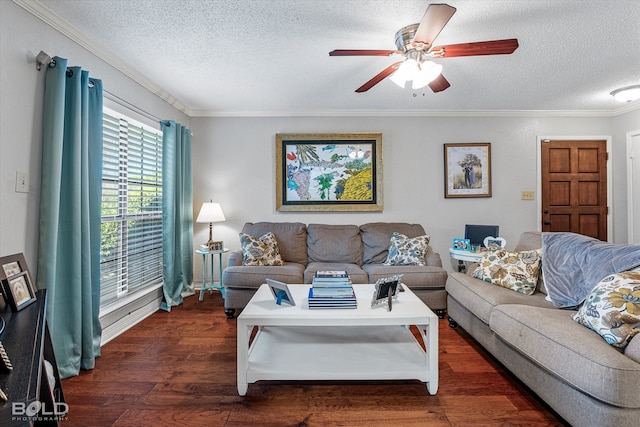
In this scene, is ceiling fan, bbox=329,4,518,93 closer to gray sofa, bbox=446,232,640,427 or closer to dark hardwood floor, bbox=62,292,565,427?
gray sofa, bbox=446,232,640,427

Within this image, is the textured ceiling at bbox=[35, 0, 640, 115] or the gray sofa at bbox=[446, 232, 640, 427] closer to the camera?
the gray sofa at bbox=[446, 232, 640, 427]

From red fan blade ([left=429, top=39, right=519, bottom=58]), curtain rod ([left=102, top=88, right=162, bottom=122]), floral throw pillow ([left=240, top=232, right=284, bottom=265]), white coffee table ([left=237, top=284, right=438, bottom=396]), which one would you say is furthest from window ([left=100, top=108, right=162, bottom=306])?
red fan blade ([left=429, top=39, right=519, bottom=58])

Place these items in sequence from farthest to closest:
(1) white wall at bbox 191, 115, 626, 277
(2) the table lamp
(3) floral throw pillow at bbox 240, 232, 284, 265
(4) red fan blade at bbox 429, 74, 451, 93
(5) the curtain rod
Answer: (1) white wall at bbox 191, 115, 626, 277 < (2) the table lamp < (3) floral throw pillow at bbox 240, 232, 284, 265 < (5) the curtain rod < (4) red fan blade at bbox 429, 74, 451, 93

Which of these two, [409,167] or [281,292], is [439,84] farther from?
[281,292]

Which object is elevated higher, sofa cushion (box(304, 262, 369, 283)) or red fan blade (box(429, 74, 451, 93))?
red fan blade (box(429, 74, 451, 93))

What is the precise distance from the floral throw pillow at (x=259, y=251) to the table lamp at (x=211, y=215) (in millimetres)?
438

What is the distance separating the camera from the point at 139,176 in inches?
128

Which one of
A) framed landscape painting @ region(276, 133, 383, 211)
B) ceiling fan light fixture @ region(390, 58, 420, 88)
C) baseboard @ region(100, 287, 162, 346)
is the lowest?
baseboard @ region(100, 287, 162, 346)

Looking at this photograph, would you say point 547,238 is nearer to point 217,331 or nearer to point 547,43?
point 547,43

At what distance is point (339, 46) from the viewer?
2.48m

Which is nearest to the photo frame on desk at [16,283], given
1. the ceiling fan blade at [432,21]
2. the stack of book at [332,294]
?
the stack of book at [332,294]

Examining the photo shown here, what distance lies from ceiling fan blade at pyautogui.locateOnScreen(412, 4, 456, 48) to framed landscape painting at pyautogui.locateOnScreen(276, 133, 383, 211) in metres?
2.21

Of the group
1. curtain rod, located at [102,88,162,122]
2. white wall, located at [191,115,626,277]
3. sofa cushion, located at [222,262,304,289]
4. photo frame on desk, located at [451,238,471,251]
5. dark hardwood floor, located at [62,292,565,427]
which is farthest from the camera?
white wall, located at [191,115,626,277]

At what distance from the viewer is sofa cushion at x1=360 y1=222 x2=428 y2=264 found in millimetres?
3824
